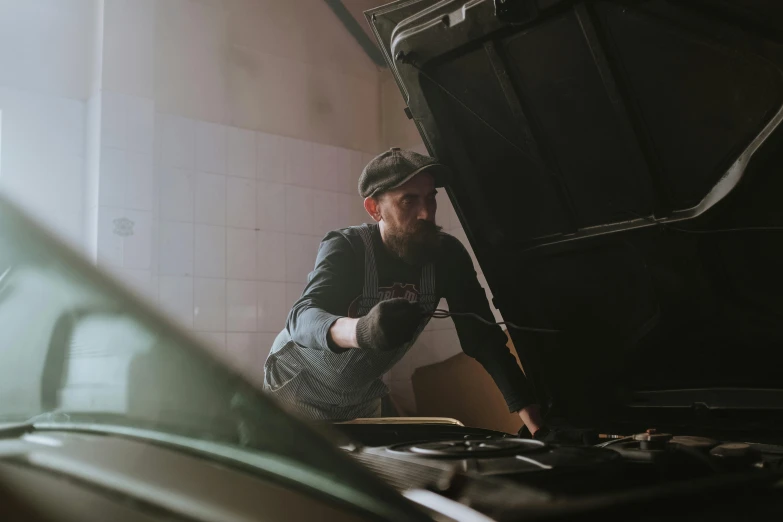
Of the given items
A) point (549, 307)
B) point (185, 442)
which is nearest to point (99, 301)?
point (185, 442)

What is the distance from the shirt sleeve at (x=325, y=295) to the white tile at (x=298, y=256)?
156 cm

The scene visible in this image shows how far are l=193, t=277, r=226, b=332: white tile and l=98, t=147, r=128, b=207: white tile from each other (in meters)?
0.48

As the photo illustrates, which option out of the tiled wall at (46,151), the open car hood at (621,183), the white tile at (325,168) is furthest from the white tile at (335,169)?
the open car hood at (621,183)

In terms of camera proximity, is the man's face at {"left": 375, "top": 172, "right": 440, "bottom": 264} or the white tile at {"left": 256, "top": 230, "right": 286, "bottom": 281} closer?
the man's face at {"left": 375, "top": 172, "right": 440, "bottom": 264}

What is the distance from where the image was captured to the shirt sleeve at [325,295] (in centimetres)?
140

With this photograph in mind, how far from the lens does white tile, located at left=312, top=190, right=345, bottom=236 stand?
3.29 meters

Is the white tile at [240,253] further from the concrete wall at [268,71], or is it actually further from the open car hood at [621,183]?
the open car hood at [621,183]

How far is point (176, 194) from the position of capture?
2.88 metres

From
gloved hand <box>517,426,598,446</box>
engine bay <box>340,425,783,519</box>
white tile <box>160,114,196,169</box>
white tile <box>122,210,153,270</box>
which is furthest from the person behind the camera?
white tile <box>160,114,196,169</box>

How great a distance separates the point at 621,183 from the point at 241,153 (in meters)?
2.34

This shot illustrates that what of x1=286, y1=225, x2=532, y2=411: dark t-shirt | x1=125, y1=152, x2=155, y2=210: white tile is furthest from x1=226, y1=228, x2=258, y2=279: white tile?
x1=286, y1=225, x2=532, y2=411: dark t-shirt

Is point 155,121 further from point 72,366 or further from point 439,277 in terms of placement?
point 72,366

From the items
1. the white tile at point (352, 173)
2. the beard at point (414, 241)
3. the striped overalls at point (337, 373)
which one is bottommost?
the striped overalls at point (337, 373)

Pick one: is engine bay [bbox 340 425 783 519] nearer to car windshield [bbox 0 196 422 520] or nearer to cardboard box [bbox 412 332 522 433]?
car windshield [bbox 0 196 422 520]
